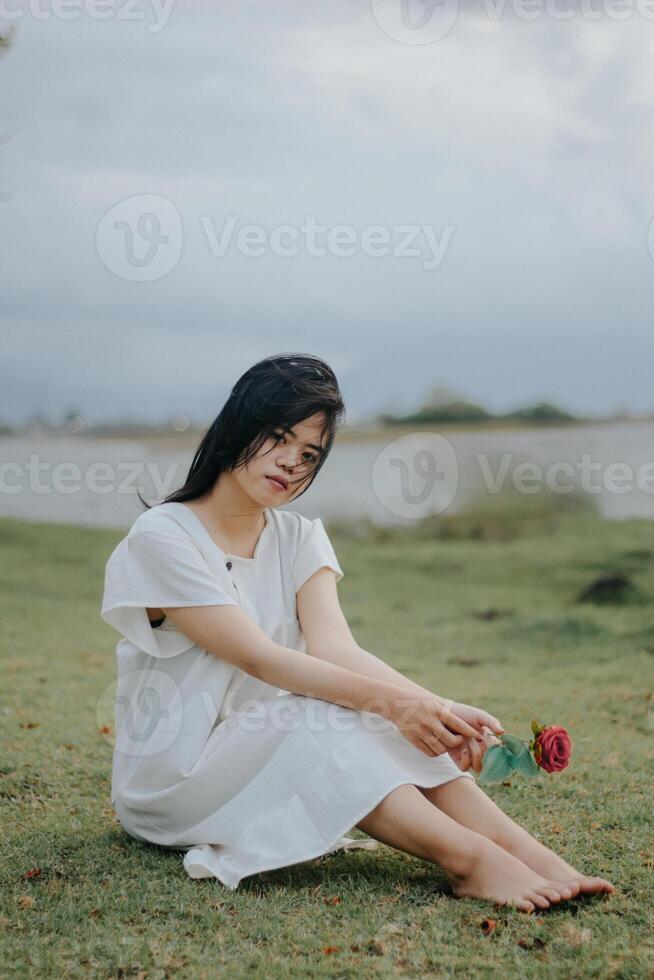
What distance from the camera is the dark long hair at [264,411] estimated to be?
10.2ft

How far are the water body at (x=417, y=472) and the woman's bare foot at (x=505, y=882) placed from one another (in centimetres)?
852

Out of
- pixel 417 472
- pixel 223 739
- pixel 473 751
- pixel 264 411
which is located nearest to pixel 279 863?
pixel 223 739

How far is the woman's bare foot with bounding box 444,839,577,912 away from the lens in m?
2.64

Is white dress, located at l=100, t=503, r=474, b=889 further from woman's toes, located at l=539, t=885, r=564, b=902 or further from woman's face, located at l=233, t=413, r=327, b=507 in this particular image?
woman's toes, located at l=539, t=885, r=564, b=902

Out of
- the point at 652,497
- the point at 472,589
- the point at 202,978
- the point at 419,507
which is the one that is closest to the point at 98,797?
the point at 202,978

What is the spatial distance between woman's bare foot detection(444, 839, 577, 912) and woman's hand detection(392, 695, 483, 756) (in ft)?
0.86

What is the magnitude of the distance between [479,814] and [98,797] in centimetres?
155

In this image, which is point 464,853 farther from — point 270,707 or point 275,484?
point 275,484

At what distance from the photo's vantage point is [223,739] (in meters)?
2.95

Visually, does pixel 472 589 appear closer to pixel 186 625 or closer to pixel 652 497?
pixel 652 497

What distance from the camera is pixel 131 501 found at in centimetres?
1280

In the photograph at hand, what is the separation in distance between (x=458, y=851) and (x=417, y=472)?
354 inches

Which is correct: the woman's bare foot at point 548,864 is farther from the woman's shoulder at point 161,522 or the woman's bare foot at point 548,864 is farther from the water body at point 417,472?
the water body at point 417,472

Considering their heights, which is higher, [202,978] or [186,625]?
[186,625]
